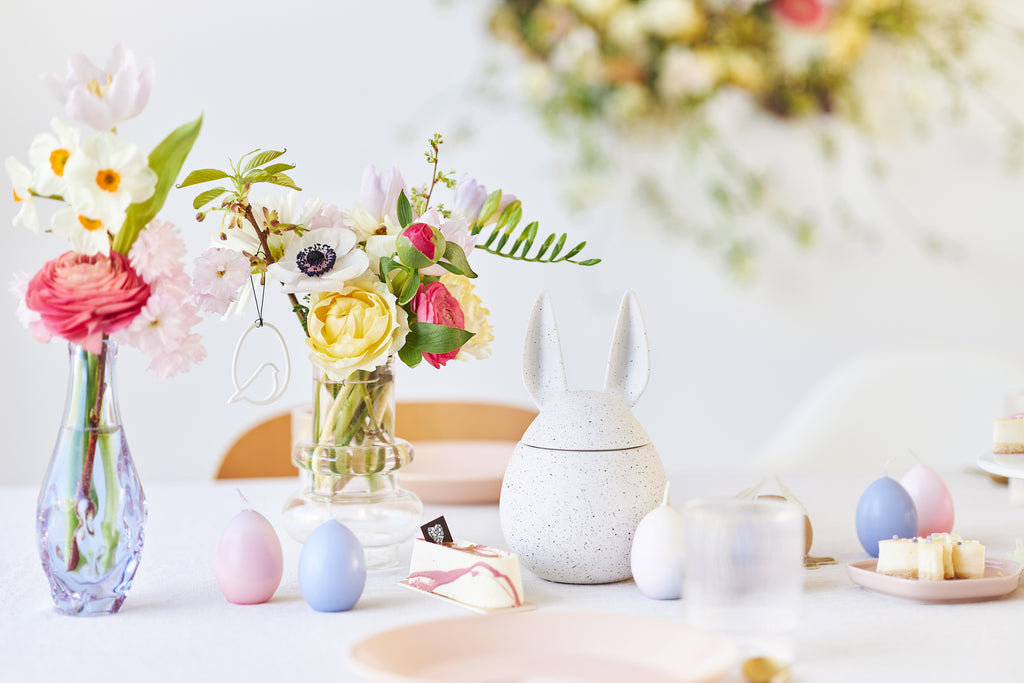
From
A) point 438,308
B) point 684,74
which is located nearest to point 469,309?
point 438,308

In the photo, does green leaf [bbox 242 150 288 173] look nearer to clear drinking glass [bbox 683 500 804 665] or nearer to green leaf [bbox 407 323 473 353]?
green leaf [bbox 407 323 473 353]

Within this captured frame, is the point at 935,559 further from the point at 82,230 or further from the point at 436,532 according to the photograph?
the point at 82,230

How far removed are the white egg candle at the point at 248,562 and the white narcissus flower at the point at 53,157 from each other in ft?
0.97

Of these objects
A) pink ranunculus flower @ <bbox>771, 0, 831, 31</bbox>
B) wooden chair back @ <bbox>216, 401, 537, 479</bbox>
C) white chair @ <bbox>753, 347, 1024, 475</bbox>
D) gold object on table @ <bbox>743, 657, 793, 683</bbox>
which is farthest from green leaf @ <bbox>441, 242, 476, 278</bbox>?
pink ranunculus flower @ <bbox>771, 0, 831, 31</bbox>

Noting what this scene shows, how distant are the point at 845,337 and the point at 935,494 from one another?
5.04ft

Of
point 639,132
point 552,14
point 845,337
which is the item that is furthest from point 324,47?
point 845,337

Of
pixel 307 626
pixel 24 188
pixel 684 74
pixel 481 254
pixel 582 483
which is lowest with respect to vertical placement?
pixel 307 626

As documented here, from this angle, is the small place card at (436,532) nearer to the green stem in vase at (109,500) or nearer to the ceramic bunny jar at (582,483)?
the ceramic bunny jar at (582,483)

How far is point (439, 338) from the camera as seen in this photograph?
0.90 meters

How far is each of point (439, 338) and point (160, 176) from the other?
0.85 feet

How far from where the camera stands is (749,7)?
2447mm

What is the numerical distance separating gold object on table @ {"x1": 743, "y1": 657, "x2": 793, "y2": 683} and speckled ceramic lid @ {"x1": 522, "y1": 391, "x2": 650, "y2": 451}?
0.26 meters

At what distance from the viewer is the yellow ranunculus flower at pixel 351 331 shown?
34.4 inches

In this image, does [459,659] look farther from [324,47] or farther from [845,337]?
[845,337]
